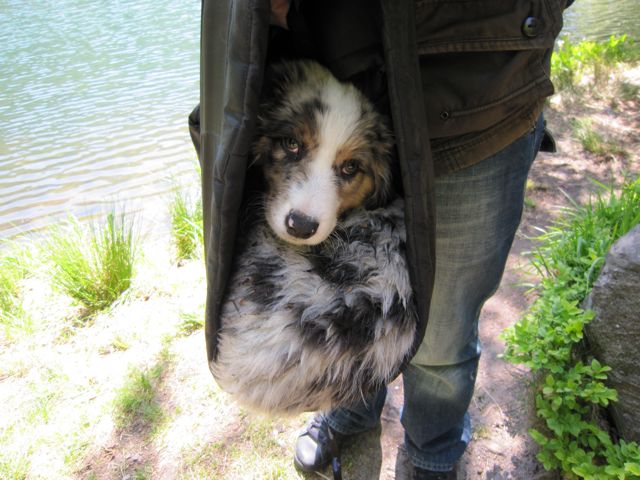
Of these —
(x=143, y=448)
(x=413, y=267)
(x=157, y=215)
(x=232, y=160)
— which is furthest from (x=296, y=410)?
(x=157, y=215)

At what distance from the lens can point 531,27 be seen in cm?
121

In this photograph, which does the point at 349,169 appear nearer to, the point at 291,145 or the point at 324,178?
the point at 324,178

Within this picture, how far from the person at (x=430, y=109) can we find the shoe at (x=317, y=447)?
0.75 meters

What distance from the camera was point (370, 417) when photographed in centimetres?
229

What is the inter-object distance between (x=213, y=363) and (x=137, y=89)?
756 centimetres

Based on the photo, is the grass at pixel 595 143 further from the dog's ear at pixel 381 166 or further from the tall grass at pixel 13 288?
the tall grass at pixel 13 288

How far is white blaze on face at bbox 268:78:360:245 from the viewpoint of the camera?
57.5 inches

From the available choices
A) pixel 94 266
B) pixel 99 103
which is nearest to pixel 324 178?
pixel 94 266

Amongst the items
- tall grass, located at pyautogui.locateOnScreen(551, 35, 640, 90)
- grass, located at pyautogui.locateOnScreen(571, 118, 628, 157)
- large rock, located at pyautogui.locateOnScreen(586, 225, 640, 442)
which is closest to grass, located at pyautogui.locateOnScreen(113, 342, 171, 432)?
large rock, located at pyautogui.locateOnScreen(586, 225, 640, 442)

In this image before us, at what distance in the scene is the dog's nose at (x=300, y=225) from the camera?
1.41 m

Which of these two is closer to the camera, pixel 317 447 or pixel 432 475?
pixel 432 475

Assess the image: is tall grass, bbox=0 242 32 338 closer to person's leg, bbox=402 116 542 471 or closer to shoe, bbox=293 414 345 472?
shoe, bbox=293 414 345 472

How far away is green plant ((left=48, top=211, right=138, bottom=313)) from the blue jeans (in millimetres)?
2410

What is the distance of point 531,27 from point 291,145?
2.56 ft
